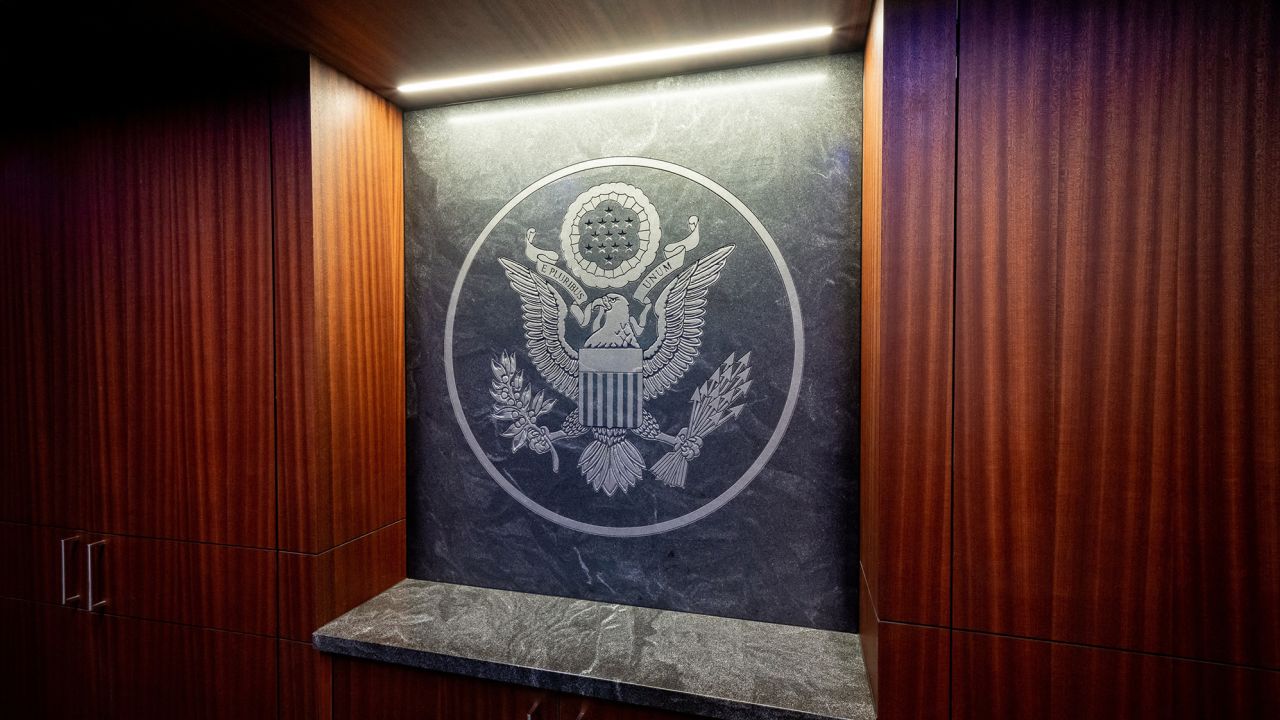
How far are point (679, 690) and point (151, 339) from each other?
171cm

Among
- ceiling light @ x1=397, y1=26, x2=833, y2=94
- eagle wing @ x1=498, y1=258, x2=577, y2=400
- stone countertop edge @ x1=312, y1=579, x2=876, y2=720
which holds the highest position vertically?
ceiling light @ x1=397, y1=26, x2=833, y2=94

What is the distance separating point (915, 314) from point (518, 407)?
44.3 inches

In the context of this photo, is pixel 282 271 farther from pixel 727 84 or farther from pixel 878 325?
pixel 878 325

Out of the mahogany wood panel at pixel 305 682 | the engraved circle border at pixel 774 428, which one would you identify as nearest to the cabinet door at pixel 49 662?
the mahogany wood panel at pixel 305 682

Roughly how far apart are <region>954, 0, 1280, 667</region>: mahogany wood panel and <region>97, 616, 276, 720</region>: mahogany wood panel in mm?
1792

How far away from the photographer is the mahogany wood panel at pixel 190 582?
1520mm

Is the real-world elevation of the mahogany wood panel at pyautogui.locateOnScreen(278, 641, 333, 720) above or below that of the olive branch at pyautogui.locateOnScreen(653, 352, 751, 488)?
below

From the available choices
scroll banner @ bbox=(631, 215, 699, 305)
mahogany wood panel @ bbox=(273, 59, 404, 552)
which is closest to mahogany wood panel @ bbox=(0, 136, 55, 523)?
mahogany wood panel @ bbox=(273, 59, 404, 552)

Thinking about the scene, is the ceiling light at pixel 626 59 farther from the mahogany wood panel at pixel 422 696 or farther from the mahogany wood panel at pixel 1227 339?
the mahogany wood panel at pixel 422 696

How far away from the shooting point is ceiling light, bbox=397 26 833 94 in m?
1.39

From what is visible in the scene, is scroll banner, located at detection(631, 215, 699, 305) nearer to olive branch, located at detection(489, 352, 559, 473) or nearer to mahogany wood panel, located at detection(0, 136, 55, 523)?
olive branch, located at detection(489, 352, 559, 473)

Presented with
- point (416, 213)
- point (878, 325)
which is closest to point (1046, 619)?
point (878, 325)

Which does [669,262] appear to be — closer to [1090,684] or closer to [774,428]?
[774,428]

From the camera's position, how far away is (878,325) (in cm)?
116
